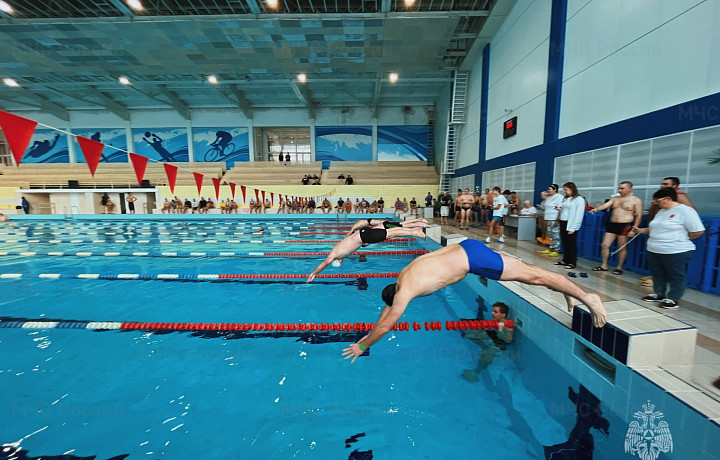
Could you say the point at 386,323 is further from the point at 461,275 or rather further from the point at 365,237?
the point at 365,237

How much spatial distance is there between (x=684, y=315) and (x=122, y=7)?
47.1 ft

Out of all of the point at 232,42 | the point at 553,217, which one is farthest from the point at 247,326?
the point at 232,42

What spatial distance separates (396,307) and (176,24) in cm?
1289

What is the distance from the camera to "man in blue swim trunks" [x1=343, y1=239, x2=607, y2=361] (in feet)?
6.35

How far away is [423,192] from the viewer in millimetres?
17625

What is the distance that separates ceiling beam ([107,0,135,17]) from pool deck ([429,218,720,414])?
12.9m

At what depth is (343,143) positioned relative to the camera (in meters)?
21.2

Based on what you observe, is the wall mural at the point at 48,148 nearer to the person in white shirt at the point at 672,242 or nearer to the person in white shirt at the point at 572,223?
the person in white shirt at the point at 572,223

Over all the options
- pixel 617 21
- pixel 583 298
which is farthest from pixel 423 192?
pixel 583 298

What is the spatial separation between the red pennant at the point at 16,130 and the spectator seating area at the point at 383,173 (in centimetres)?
1494

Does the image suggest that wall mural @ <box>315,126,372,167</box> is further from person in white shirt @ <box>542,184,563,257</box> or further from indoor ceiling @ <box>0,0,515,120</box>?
person in white shirt @ <box>542,184,563,257</box>

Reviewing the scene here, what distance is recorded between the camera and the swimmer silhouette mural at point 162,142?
21188mm

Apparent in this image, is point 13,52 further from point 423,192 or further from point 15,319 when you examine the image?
point 423,192

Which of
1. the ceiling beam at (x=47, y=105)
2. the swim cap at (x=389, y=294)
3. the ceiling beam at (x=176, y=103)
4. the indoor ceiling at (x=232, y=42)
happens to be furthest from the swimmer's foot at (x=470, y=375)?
the ceiling beam at (x=47, y=105)
